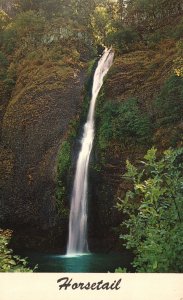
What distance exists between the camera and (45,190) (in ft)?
44.6

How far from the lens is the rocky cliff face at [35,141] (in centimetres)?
1356

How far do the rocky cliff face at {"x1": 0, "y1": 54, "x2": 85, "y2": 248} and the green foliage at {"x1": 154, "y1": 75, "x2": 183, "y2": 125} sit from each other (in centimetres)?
362

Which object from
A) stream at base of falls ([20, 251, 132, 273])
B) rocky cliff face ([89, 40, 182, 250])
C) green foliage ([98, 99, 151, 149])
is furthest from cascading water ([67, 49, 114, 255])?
stream at base of falls ([20, 251, 132, 273])

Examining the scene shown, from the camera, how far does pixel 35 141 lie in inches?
587

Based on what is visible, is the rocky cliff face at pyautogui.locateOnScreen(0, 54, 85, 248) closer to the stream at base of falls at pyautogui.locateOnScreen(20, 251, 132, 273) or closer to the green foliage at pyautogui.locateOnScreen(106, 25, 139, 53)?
the stream at base of falls at pyautogui.locateOnScreen(20, 251, 132, 273)

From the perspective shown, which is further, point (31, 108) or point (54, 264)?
point (31, 108)

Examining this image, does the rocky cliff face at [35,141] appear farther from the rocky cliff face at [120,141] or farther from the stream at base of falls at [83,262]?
the stream at base of falls at [83,262]

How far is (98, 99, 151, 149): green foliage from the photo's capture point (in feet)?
43.3

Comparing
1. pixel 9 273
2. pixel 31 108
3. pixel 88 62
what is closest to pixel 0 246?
pixel 9 273

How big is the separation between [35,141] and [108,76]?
147 inches

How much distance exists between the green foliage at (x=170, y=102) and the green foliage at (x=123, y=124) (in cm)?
54

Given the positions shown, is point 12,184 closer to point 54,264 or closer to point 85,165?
point 85,165

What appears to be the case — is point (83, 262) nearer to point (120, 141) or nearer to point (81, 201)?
point (81, 201)
